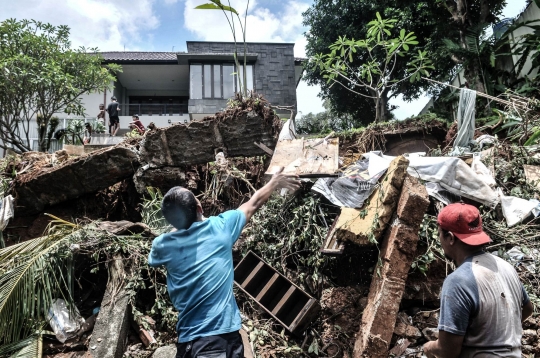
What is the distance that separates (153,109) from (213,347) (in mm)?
22258

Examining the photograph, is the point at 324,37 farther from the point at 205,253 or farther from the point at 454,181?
the point at 205,253

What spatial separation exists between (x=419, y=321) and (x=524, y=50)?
926cm

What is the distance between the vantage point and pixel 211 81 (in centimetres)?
2103

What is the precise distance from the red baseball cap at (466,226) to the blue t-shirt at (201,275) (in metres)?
1.24

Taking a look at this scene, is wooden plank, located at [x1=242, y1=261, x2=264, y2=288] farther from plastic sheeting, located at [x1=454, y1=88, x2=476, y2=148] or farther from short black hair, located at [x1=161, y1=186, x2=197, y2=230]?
plastic sheeting, located at [x1=454, y1=88, x2=476, y2=148]

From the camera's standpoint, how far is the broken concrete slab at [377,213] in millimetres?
3910

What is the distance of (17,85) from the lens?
12219 millimetres

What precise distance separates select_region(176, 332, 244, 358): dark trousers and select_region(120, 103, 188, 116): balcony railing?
2022cm

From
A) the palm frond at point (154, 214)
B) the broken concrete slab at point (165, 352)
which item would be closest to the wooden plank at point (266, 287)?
the broken concrete slab at point (165, 352)

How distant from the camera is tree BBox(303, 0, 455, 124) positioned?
1366 cm

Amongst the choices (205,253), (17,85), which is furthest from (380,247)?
(17,85)

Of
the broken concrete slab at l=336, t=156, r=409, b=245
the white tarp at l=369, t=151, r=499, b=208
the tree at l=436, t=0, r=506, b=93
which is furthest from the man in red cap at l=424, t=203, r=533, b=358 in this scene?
the tree at l=436, t=0, r=506, b=93

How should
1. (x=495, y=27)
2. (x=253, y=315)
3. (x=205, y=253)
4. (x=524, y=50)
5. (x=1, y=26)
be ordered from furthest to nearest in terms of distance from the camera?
(x=495, y=27), (x=1, y=26), (x=524, y=50), (x=253, y=315), (x=205, y=253)

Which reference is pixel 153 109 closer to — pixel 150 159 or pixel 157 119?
pixel 157 119
